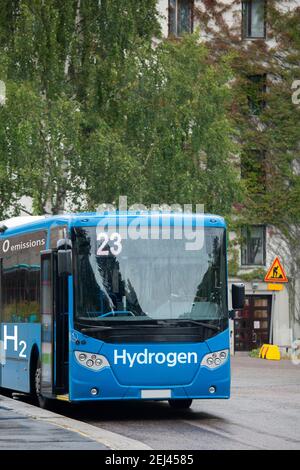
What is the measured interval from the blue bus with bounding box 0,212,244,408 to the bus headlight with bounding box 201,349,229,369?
1cm

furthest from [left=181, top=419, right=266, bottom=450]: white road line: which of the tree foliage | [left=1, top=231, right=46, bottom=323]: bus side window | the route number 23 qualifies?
the tree foliage

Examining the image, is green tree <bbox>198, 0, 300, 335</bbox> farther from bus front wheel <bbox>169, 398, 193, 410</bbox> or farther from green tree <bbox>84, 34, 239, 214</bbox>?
bus front wheel <bbox>169, 398, 193, 410</bbox>

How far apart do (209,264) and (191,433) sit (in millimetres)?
3353

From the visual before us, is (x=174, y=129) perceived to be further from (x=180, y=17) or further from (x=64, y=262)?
(x=64, y=262)

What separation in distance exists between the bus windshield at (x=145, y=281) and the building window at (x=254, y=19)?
3963cm

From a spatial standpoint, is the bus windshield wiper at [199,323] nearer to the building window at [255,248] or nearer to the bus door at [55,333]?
the bus door at [55,333]

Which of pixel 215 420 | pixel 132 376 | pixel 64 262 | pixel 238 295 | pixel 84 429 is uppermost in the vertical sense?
pixel 64 262

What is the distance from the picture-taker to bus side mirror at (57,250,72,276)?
19.4m

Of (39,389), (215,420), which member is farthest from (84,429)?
(39,389)

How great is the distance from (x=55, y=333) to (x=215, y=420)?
2.58 m

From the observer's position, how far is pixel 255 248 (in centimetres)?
5862

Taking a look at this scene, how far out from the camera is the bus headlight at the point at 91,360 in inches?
766

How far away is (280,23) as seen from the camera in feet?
192
